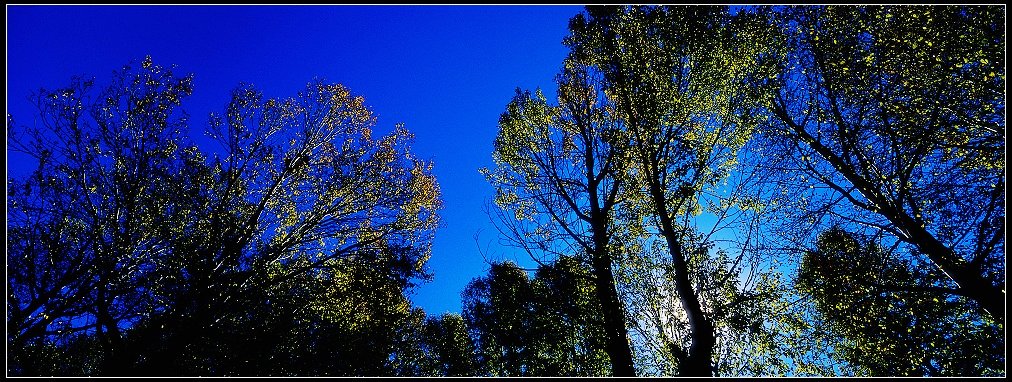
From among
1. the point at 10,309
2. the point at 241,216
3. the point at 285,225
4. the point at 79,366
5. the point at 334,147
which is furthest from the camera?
the point at 334,147

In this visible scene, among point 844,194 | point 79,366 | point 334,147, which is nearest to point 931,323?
point 844,194

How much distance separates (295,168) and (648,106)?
37.2 ft

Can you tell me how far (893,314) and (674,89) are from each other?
941 cm

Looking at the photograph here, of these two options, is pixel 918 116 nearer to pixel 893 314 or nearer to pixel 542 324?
pixel 893 314

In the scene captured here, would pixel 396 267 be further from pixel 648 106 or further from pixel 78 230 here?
pixel 648 106

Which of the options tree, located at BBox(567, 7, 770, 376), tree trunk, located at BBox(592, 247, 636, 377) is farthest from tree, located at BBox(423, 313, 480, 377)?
tree, located at BBox(567, 7, 770, 376)

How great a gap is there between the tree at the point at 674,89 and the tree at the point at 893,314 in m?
4.74

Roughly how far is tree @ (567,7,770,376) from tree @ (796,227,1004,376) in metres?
4.74

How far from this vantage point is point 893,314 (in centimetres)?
1015

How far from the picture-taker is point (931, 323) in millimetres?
9773

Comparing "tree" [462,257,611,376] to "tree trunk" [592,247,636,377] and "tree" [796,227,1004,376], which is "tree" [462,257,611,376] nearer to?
"tree trunk" [592,247,636,377]

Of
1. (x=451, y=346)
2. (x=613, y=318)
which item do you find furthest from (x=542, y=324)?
(x=451, y=346)

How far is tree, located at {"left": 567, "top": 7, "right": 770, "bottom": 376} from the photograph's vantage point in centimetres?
803

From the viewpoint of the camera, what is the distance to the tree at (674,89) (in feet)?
26.3
